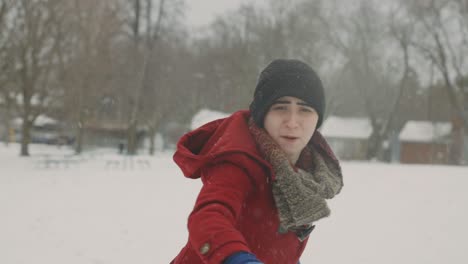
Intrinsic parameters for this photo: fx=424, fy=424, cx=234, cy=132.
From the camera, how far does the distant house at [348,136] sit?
4322cm

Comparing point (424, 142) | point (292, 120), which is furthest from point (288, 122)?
point (424, 142)

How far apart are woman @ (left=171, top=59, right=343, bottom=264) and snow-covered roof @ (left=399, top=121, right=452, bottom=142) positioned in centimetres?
4441

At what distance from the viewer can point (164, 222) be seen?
856 centimetres

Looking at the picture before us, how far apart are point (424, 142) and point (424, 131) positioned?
1218 mm

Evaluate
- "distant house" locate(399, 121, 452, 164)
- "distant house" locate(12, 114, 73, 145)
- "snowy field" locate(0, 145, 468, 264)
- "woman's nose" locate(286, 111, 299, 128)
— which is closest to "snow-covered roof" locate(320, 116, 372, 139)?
"distant house" locate(399, 121, 452, 164)

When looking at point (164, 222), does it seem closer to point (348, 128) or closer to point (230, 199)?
point (230, 199)

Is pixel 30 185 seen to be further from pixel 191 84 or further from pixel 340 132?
Answer: pixel 340 132

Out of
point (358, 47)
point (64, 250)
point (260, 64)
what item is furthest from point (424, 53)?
point (64, 250)

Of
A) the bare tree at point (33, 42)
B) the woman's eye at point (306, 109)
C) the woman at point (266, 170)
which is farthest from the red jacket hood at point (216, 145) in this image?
the bare tree at point (33, 42)

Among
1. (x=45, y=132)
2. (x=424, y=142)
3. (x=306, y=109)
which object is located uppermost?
(x=306, y=109)

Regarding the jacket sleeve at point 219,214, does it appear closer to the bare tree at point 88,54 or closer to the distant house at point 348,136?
the bare tree at point 88,54

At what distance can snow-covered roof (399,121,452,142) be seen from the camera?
1658 inches

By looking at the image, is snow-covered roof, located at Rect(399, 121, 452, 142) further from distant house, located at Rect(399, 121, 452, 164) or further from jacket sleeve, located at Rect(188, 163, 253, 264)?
jacket sleeve, located at Rect(188, 163, 253, 264)

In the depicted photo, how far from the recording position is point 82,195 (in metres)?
11.7
